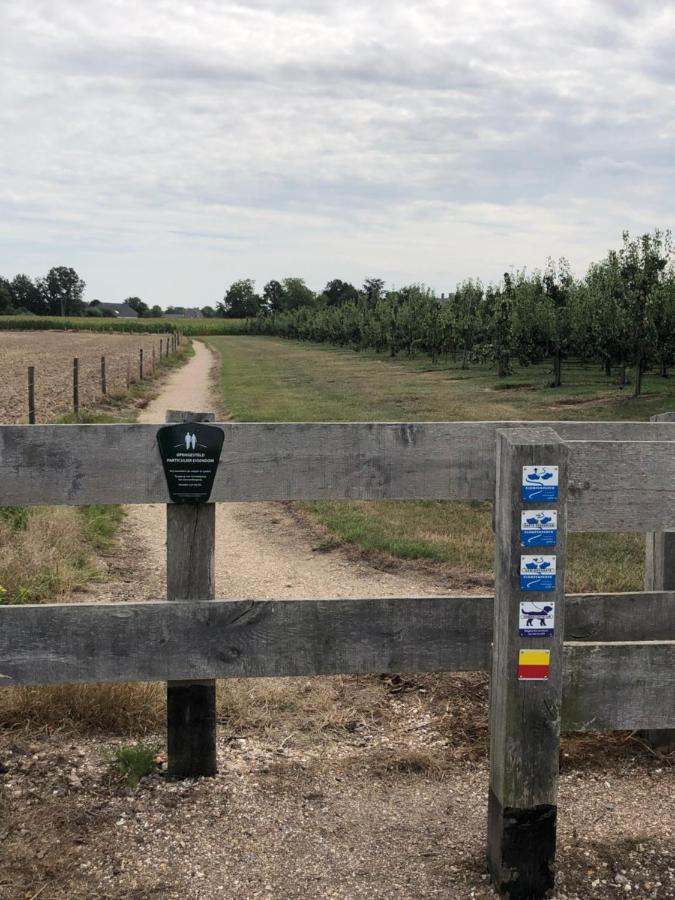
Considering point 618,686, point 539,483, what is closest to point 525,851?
point 618,686

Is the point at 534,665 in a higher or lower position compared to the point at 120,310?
lower

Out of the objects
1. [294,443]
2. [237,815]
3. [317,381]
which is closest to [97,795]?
[237,815]

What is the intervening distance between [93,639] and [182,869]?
0.88 m

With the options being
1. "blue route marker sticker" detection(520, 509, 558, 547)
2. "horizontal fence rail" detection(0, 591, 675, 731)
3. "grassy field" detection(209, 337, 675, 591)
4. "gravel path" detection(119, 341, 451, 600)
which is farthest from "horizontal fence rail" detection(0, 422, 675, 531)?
"grassy field" detection(209, 337, 675, 591)

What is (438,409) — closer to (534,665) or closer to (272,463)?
(272,463)

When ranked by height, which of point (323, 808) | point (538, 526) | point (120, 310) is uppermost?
point (120, 310)

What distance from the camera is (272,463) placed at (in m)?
3.55

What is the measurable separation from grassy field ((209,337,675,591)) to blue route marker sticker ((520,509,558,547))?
421 cm

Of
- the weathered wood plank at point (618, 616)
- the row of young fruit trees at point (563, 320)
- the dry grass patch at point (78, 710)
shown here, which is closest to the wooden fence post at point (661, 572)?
the weathered wood plank at point (618, 616)

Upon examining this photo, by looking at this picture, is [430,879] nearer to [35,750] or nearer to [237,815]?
[237,815]

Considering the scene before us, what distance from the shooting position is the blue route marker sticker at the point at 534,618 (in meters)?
2.89

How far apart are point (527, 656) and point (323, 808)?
3.92ft

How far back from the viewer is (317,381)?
32.4m

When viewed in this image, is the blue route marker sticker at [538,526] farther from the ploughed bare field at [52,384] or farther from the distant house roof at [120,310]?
the distant house roof at [120,310]
